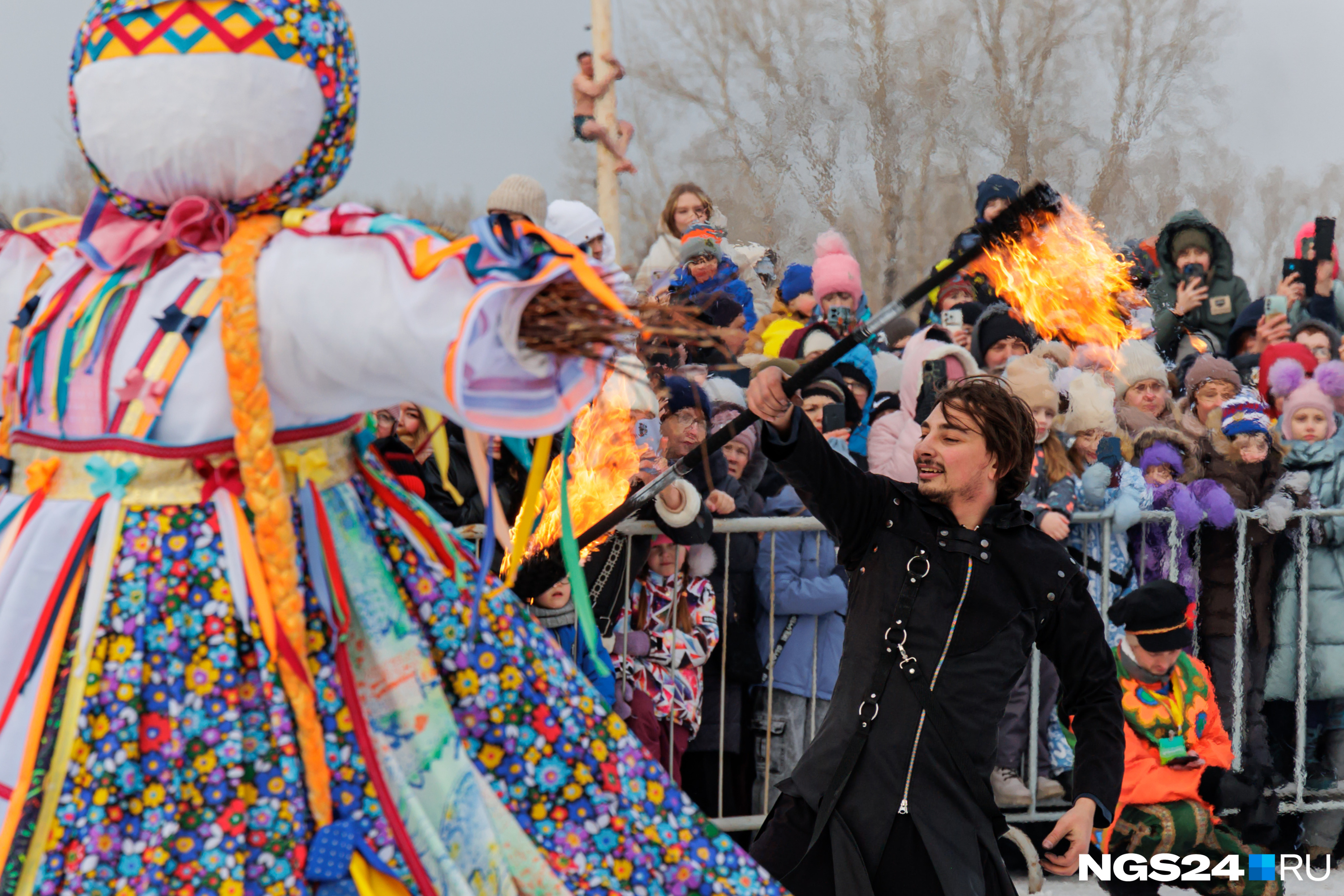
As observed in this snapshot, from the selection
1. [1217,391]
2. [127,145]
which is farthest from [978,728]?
[1217,391]

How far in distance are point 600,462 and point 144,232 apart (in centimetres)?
179

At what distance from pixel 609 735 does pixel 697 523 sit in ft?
7.92

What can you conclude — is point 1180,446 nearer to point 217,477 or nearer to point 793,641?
point 793,641

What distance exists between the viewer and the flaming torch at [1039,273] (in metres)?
2.91

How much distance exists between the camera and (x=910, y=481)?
4535 mm

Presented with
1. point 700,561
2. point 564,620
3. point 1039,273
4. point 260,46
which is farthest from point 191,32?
point 700,561

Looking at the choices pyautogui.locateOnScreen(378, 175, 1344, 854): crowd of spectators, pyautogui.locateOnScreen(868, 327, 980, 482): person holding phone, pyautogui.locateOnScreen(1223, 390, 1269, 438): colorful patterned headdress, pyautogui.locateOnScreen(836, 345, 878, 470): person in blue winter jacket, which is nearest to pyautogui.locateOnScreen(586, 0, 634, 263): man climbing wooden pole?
pyautogui.locateOnScreen(378, 175, 1344, 854): crowd of spectators

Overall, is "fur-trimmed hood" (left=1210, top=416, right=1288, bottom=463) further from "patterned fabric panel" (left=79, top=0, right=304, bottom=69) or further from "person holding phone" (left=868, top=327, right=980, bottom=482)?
"patterned fabric panel" (left=79, top=0, right=304, bottom=69)

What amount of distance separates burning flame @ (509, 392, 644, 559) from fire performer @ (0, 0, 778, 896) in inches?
56.2

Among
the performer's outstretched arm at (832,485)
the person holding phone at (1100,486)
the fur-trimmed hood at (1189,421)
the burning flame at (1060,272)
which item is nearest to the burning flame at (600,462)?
the performer's outstretched arm at (832,485)

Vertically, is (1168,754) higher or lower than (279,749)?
lower

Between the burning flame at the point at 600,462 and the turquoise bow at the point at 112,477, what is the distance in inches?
63.3

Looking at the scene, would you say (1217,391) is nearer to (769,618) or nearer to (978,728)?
(769,618)

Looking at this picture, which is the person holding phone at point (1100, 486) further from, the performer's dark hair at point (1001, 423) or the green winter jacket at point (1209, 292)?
the green winter jacket at point (1209, 292)
